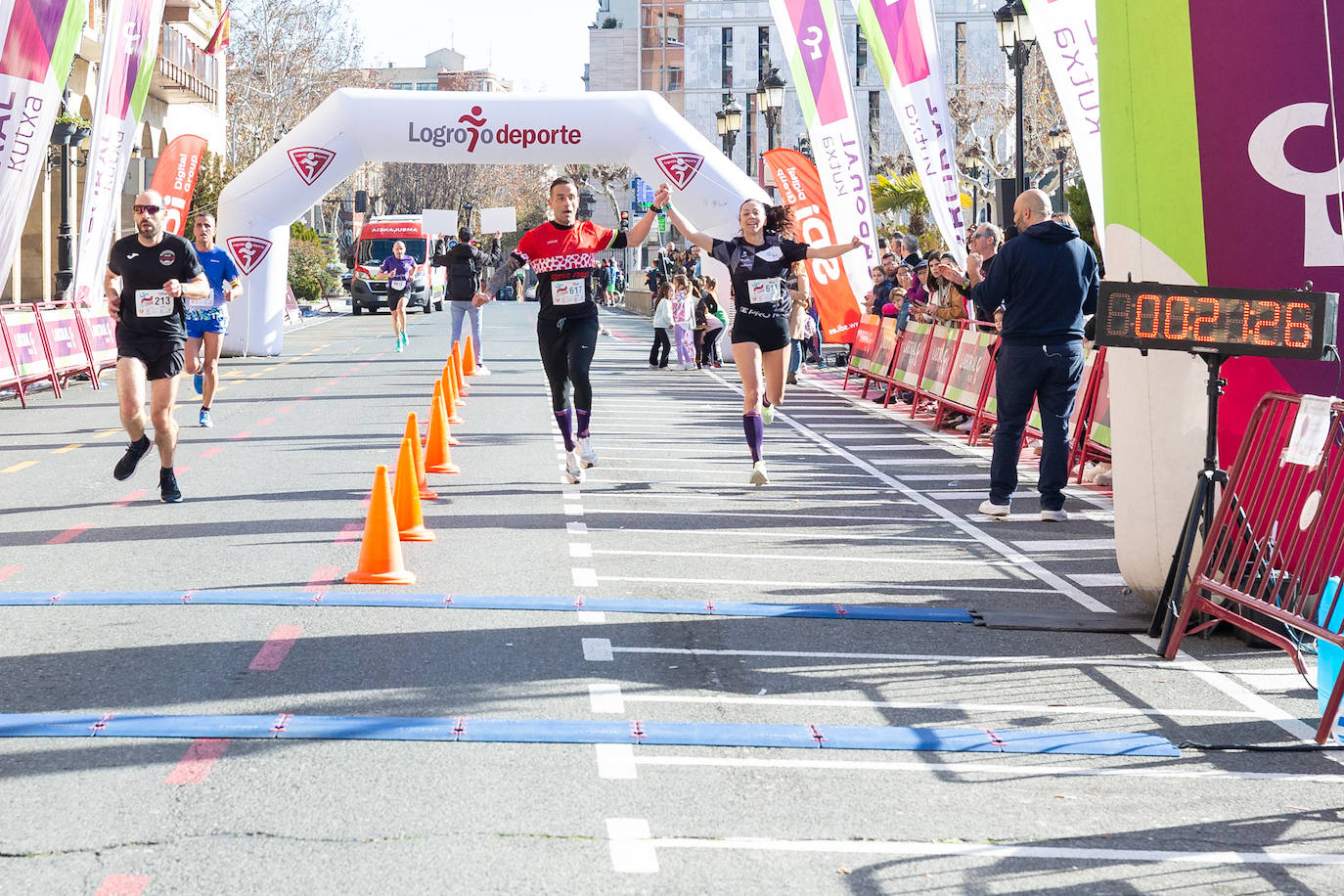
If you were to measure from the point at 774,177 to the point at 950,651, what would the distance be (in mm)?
18768

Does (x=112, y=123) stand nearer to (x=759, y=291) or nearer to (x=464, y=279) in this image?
(x=464, y=279)

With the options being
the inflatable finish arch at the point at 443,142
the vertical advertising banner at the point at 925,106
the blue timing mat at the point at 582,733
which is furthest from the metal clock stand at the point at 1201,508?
the inflatable finish arch at the point at 443,142

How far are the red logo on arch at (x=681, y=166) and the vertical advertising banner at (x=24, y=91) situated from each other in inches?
376

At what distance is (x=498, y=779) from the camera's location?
4848 mm

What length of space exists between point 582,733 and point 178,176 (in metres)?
21.5

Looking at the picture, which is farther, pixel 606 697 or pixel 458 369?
pixel 458 369

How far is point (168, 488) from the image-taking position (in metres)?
10.7

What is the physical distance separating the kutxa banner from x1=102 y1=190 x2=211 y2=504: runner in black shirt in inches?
237

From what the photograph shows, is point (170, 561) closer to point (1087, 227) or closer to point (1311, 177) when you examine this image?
point (1311, 177)

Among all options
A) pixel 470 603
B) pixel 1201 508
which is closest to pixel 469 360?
pixel 470 603

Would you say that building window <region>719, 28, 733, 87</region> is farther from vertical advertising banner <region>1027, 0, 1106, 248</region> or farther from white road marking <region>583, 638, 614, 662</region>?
white road marking <region>583, 638, 614, 662</region>

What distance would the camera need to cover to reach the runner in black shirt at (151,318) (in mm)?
10453

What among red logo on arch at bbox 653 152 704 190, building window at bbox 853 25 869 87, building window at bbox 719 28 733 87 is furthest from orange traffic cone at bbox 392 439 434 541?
building window at bbox 719 28 733 87

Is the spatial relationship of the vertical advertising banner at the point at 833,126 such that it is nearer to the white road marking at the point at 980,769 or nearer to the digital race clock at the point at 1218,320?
the digital race clock at the point at 1218,320
